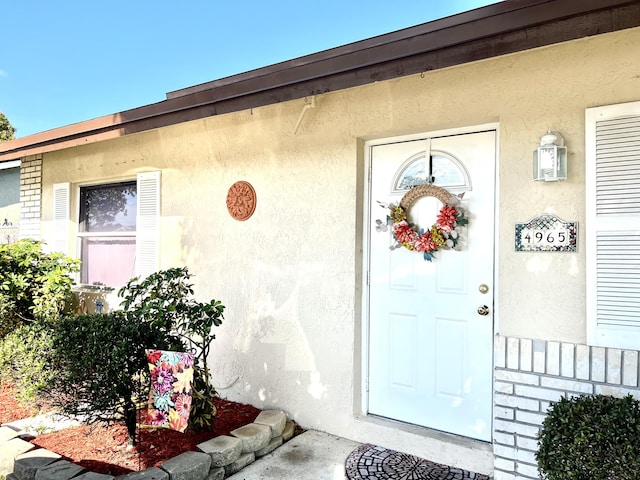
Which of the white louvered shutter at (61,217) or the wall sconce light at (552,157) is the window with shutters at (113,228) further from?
the wall sconce light at (552,157)

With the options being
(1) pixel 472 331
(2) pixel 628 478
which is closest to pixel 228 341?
(1) pixel 472 331

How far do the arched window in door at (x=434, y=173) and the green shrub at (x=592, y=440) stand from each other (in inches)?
66.6

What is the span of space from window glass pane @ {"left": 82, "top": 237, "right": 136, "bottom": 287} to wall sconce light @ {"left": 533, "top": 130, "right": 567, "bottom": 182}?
15.8ft

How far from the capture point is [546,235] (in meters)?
2.83

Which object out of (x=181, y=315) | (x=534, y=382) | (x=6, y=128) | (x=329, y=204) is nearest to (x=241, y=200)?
(x=329, y=204)

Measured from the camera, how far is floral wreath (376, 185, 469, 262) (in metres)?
3.31

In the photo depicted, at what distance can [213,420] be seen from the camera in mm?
3625

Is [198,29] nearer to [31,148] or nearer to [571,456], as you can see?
[31,148]

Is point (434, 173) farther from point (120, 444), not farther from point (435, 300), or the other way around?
point (120, 444)

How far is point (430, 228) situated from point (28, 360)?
12.3 ft

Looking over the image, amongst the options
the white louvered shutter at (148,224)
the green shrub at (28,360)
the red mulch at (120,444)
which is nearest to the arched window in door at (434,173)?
the red mulch at (120,444)

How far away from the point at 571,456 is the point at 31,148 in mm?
6919

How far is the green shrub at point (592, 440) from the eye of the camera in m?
2.02

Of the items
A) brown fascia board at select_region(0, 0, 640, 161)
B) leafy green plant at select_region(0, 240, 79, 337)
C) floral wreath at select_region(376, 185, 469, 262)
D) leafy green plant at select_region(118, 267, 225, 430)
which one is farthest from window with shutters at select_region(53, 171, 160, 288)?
floral wreath at select_region(376, 185, 469, 262)
